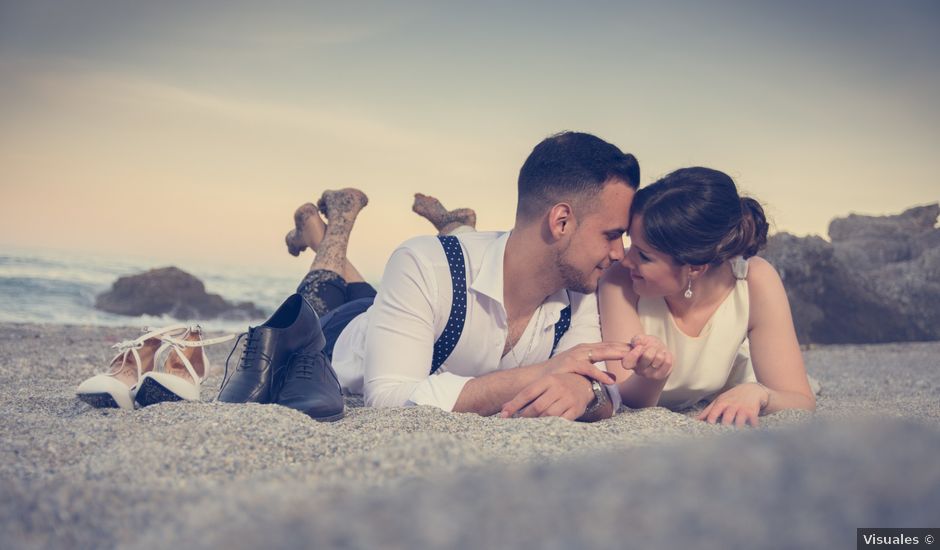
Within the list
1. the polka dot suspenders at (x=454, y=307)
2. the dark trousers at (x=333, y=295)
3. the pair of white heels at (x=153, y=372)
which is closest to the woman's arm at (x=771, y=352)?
the polka dot suspenders at (x=454, y=307)

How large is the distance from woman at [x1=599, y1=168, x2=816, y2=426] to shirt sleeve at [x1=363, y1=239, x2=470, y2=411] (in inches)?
35.0

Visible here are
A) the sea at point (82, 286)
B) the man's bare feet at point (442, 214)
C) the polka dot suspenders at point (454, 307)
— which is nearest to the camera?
the polka dot suspenders at point (454, 307)

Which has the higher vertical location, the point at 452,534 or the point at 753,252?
the point at 753,252

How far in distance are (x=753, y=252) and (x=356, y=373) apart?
2.24 metres

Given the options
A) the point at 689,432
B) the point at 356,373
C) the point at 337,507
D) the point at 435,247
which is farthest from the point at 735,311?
the point at 337,507

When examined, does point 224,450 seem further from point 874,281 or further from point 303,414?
point 874,281

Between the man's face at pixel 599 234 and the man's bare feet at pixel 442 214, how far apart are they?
87.4 inches

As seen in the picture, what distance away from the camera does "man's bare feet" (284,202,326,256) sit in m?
5.73

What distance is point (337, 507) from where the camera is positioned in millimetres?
1237

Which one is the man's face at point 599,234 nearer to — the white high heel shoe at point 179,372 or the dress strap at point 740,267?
the dress strap at point 740,267

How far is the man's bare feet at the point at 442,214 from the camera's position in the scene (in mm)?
5711

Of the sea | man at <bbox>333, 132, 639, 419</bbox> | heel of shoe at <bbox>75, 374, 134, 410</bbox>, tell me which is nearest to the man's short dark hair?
man at <bbox>333, 132, 639, 419</bbox>

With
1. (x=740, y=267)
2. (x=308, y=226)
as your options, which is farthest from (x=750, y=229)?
(x=308, y=226)

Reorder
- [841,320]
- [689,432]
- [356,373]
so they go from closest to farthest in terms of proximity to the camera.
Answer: [689,432], [356,373], [841,320]
